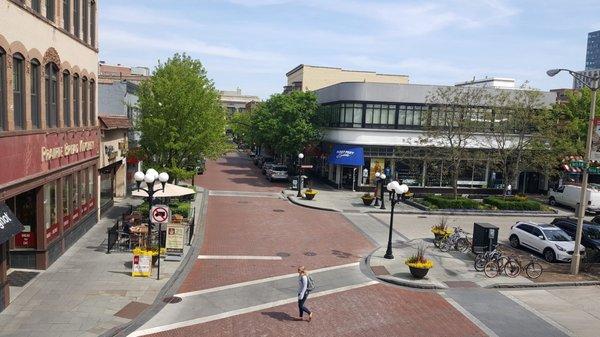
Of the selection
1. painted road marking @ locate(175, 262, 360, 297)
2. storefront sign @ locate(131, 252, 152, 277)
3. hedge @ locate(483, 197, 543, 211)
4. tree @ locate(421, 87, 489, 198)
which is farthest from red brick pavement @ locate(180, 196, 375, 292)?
hedge @ locate(483, 197, 543, 211)

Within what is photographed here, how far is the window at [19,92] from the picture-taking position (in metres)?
15.7

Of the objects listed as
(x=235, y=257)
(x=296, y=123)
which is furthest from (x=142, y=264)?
(x=296, y=123)

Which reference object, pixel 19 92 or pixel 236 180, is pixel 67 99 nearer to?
pixel 19 92

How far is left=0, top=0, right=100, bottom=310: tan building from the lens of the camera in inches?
584

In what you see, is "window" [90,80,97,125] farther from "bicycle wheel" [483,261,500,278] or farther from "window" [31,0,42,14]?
"bicycle wheel" [483,261,500,278]

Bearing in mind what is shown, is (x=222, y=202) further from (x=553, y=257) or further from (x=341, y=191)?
(x=553, y=257)

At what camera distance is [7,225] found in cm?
1367

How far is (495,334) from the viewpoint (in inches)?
555

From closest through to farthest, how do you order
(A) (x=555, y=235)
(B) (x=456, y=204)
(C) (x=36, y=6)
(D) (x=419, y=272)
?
(C) (x=36, y=6)
(D) (x=419, y=272)
(A) (x=555, y=235)
(B) (x=456, y=204)

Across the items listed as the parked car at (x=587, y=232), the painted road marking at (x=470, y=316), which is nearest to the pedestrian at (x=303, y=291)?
the painted road marking at (x=470, y=316)

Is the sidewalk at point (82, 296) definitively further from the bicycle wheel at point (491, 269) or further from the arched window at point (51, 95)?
the bicycle wheel at point (491, 269)

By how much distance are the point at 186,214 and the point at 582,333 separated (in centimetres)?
1871

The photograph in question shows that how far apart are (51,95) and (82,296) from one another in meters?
8.26

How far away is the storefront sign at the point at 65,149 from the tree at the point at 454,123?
85.3ft
